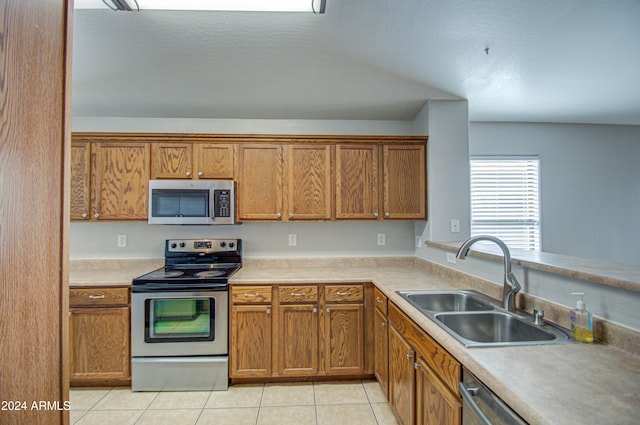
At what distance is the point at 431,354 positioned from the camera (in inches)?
51.1

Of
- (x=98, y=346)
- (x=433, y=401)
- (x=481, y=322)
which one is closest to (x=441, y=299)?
(x=481, y=322)

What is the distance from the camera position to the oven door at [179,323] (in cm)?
227

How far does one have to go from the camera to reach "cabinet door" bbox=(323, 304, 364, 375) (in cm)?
235

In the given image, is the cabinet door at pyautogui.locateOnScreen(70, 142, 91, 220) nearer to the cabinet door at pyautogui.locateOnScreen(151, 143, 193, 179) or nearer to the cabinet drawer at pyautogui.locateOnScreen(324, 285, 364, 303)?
the cabinet door at pyautogui.locateOnScreen(151, 143, 193, 179)

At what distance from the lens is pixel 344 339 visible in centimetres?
237

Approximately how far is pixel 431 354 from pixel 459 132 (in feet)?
6.74

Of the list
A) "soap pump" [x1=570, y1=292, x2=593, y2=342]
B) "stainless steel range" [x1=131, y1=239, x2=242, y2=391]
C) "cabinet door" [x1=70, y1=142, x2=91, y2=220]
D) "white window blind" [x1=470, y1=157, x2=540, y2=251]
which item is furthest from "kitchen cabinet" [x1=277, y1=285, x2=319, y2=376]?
"white window blind" [x1=470, y1=157, x2=540, y2=251]

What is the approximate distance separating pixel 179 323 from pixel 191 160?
1.40 metres

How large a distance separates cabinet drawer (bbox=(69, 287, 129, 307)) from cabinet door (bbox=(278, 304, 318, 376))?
125 centimetres

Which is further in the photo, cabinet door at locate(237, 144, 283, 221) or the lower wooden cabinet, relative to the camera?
cabinet door at locate(237, 144, 283, 221)

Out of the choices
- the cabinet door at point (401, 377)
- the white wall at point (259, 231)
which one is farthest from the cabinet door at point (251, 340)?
the cabinet door at point (401, 377)

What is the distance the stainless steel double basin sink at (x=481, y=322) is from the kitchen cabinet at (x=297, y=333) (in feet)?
2.76

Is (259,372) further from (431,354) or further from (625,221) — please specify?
(625,221)

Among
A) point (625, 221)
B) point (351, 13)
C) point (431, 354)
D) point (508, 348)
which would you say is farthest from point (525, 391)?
point (625, 221)
